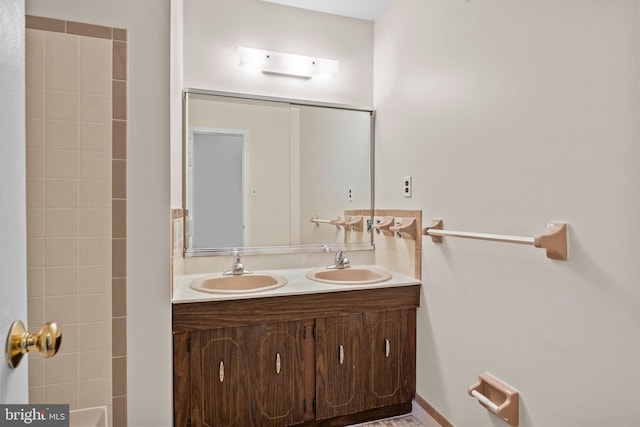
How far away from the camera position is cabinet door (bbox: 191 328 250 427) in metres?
1.56

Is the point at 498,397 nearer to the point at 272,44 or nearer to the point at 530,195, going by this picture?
the point at 530,195

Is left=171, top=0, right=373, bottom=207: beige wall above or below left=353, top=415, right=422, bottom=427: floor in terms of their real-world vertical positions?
above

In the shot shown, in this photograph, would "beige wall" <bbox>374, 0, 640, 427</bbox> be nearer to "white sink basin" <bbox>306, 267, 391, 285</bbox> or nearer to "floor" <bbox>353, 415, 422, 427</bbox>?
"floor" <bbox>353, 415, 422, 427</bbox>

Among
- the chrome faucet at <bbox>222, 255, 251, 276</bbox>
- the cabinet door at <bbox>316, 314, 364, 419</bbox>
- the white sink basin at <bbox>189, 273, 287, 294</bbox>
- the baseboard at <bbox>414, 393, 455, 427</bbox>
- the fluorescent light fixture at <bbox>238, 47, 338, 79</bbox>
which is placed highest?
the fluorescent light fixture at <bbox>238, 47, 338, 79</bbox>

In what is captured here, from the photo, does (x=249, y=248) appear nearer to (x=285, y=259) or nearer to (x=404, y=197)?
(x=285, y=259)

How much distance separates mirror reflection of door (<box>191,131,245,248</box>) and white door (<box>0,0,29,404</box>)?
148cm

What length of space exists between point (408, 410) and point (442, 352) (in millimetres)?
499

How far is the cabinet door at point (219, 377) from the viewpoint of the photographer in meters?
1.56

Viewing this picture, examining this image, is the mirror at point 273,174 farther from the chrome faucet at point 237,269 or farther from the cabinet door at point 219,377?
the cabinet door at point 219,377

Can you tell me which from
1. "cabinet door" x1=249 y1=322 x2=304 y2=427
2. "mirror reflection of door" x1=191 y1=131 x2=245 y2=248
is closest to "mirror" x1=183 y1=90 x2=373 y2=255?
"mirror reflection of door" x1=191 y1=131 x2=245 y2=248

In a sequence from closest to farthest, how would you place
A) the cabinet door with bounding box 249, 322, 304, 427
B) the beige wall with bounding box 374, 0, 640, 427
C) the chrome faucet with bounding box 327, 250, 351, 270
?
the beige wall with bounding box 374, 0, 640, 427 < the cabinet door with bounding box 249, 322, 304, 427 < the chrome faucet with bounding box 327, 250, 351, 270

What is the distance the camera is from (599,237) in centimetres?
104


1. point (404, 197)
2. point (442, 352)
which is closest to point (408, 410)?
point (442, 352)

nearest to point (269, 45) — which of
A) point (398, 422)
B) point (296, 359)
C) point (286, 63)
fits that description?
point (286, 63)
